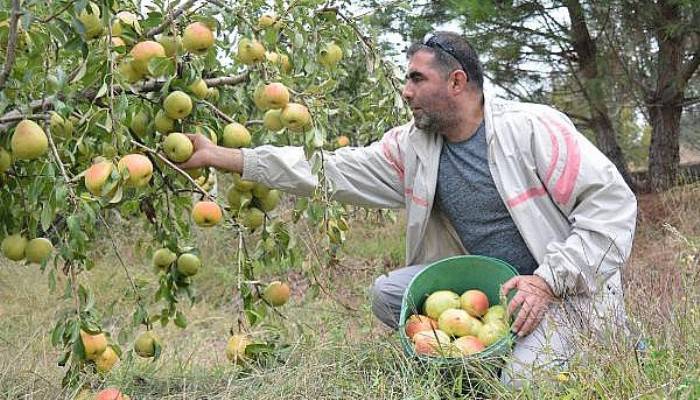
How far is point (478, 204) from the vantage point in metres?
2.54

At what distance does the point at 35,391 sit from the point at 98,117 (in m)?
0.95

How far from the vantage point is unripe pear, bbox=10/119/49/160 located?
5.70 feet

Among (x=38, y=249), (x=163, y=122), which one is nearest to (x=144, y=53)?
(x=163, y=122)

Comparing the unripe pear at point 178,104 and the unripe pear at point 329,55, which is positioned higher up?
the unripe pear at point 329,55

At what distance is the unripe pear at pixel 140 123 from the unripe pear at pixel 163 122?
0.03 metres

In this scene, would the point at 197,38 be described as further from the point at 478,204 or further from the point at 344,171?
the point at 478,204

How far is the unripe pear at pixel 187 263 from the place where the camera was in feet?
7.54

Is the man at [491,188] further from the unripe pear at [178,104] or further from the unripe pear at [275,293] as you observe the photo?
the unripe pear at [275,293]

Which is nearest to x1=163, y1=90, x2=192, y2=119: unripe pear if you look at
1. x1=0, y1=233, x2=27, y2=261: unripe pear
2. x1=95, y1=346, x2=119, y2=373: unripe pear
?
x1=0, y1=233, x2=27, y2=261: unripe pear

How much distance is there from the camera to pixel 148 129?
2.09 meters

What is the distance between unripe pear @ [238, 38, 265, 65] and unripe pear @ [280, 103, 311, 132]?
141mm

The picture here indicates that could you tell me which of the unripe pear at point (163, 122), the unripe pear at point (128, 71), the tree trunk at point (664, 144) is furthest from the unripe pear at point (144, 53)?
the tree trunk at point (664, 144)

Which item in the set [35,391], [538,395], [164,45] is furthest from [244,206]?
[538,395]

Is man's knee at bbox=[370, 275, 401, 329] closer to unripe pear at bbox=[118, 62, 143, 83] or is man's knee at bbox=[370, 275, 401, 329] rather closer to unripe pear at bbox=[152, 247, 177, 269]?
unripe pear at bbox=[152, 247, 177, 269]
